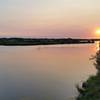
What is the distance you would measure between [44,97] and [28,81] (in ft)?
19.0

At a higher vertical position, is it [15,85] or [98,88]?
[98,88]

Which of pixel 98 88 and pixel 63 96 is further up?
pixel 98 88

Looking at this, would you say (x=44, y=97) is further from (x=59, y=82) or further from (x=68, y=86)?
(x=59, y=82)

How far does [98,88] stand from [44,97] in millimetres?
6202

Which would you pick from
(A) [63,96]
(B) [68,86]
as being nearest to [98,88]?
(A) [63,96]

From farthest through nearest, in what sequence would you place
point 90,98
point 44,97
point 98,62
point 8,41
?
1. point 8,41
2. point 44,97
3. point 98,62
4. point 90,98

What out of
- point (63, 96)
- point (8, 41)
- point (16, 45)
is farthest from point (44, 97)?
point (16, 45)

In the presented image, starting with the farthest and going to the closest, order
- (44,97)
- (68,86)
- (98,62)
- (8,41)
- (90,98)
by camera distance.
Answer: (8,41), (68,86), (44,97), (98,62), (90,98)

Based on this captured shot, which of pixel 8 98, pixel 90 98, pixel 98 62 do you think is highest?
pixel 98 62

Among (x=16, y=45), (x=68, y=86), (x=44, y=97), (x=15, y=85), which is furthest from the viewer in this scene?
(x=16, y=45)

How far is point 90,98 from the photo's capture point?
938 cm

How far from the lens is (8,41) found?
71438mm

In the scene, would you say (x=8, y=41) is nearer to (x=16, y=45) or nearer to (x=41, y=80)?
(x=16, y=45)

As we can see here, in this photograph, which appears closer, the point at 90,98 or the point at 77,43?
the point at 90,98
